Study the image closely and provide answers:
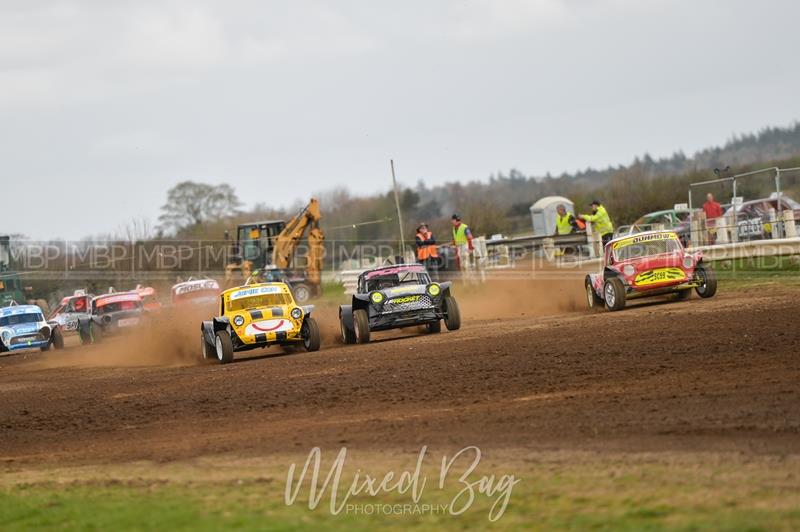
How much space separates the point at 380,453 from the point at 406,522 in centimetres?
222

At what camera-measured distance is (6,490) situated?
9.42 m

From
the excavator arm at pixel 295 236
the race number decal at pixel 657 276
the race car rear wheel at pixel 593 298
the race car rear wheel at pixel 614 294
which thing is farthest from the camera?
the excavator arm at pixel 295 236

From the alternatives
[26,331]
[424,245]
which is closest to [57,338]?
→ [26,331]

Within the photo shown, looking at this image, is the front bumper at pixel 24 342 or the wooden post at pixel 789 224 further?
the front bumper at pixel 24 342

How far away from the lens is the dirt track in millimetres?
9727

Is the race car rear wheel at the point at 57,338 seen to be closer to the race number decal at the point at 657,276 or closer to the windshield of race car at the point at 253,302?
the windshield of race car at the point at 253,302

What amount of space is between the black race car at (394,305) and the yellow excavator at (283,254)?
70.2 feet

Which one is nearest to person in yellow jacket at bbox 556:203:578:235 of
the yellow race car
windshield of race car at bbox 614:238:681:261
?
windshield of race car at bbox 614:238:681:261

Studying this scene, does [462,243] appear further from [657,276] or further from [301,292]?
[657,276]

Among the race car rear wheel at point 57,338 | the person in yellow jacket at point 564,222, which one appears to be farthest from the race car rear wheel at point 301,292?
the person in yellow jacket at point 564,222

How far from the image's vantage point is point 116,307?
114 feet

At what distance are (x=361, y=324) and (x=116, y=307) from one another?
15.9 m

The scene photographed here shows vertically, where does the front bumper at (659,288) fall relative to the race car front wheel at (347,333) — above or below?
above

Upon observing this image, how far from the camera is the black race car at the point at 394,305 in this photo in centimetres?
2100
